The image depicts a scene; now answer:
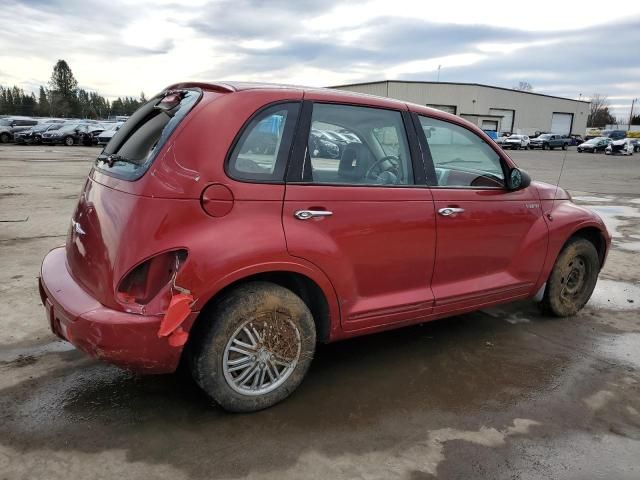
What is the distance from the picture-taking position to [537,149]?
52.2 m

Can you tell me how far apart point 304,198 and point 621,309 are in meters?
3.85

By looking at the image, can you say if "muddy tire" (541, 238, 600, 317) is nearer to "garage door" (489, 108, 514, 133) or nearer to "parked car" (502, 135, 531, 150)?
"parked car" (502, 135, 531, 150)

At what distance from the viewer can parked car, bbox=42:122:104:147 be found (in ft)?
98.2

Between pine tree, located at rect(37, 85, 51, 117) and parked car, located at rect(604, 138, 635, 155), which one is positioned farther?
pine tree, located at rect(37, 85, 51, 117)

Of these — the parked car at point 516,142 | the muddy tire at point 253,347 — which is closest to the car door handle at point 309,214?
the muddy tire at point 253,347

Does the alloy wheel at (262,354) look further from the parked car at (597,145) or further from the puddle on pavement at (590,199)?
the parked car at (597,145)

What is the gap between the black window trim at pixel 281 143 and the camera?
2.76m

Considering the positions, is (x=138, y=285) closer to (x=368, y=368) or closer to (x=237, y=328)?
(x=237, y=328)

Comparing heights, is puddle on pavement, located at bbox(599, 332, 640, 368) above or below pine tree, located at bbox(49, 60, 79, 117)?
below

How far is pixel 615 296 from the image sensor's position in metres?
5.45

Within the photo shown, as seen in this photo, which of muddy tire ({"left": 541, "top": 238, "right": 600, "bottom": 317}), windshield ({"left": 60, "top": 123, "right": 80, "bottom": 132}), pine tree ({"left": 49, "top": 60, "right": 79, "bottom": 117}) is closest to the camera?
muddy tire ({"left": 541, "top": 238, "right": 600, "bottom": 317})

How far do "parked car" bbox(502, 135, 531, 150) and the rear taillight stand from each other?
50.4m

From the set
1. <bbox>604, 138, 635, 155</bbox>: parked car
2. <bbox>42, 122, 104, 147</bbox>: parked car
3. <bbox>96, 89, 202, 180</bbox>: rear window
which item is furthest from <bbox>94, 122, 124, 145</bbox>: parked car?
<bbox>604, 138, 635, 155</bbox>: parked car

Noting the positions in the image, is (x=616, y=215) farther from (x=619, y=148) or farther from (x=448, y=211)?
(x=619, y=148)
